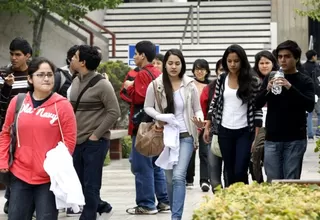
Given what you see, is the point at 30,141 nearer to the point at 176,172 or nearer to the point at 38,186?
the point at 38,186

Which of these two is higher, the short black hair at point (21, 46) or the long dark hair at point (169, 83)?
the short black hair at point (21, 46)

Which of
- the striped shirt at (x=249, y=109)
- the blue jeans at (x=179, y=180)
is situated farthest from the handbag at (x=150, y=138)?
the striped shirt at (x=249, y=109)

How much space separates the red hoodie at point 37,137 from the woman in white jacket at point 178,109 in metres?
2.22

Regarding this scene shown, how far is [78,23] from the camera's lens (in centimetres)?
2944

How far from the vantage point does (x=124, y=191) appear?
48.9ft

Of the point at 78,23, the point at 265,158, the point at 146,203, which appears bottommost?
the point at 146,203

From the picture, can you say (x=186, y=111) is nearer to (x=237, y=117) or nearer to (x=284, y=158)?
(x=237, y=117)

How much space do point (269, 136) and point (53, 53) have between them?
66.3ft

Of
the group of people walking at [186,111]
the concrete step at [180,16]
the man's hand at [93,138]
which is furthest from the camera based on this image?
the concrete step at [180,16]

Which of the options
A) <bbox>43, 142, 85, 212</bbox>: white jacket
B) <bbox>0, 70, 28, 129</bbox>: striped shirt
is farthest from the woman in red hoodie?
<bbox>0, 70, 28, 129</bbox>: striped shirt

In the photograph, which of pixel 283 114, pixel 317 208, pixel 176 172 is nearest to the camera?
pixel 317 208

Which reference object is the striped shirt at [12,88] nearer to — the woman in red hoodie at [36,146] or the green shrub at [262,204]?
the woman in red hoodie at [36,146]

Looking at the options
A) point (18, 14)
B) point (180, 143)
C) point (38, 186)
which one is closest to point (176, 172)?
point (180, 143)

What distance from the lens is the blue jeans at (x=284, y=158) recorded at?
32.1ft
